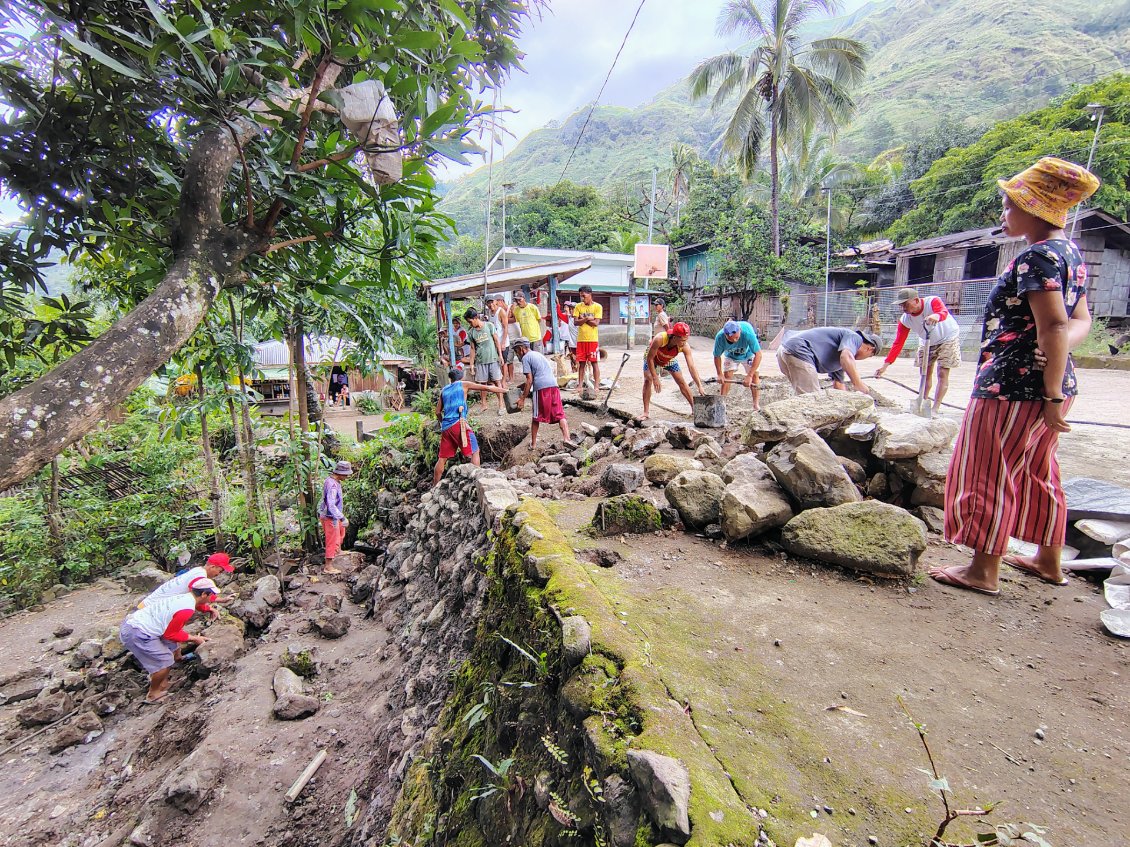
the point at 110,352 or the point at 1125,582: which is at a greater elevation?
the point at 110,352

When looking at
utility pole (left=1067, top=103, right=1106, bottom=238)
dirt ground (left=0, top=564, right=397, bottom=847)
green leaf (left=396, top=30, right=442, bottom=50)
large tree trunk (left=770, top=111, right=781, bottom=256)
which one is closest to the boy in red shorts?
dirt ground (left=0, top=564, right=397, bottom=847)

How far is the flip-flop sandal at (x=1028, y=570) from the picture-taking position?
2693 mm

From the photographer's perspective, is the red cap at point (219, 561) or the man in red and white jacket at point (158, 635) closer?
the man in red and white jacket at point (158, 635)

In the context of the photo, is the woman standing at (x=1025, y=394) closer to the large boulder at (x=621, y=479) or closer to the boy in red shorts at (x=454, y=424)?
the large boulder at (x=621, y=479)

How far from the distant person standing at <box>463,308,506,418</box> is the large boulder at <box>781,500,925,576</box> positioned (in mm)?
7168

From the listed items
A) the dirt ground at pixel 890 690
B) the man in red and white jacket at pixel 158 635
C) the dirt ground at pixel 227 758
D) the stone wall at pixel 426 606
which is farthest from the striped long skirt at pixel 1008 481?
the man in red and white jacket at pixel 158 635

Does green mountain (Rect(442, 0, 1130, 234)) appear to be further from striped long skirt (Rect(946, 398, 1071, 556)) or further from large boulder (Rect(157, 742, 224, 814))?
striped long skirt (Rect(946, 398, 1071, 556))

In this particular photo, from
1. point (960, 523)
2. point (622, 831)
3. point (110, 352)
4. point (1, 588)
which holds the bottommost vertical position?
point (1, 588)

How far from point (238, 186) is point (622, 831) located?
3.86m

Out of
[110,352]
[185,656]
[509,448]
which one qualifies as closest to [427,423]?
[509,448]

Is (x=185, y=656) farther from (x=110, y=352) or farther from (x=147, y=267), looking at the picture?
(x=110, y=352)

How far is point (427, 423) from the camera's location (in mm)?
10016

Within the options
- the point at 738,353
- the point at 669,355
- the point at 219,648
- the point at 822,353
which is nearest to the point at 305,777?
the point at 219,648

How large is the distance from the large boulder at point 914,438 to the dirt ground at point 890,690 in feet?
2.59
